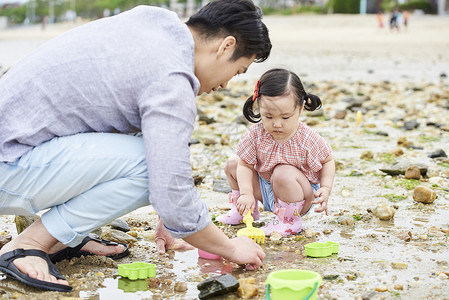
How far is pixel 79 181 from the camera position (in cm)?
258

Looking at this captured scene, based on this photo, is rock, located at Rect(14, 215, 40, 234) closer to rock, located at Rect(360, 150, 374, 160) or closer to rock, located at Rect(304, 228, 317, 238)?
rock, located at Rect(304, 228, 317, 238)

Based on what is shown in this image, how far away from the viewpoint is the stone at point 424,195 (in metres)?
3.86

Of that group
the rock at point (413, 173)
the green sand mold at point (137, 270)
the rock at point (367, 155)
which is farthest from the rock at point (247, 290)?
the rock at point (367, 155)

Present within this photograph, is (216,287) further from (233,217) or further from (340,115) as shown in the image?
(340,115)

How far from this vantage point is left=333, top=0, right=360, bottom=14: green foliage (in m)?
51.5

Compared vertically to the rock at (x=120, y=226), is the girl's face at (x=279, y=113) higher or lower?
higher

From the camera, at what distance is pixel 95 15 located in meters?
92.3

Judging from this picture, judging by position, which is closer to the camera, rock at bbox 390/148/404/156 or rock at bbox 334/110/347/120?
rock at bbox 390/148/404/156

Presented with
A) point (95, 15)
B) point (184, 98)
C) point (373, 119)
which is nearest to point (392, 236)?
point (184, 98)

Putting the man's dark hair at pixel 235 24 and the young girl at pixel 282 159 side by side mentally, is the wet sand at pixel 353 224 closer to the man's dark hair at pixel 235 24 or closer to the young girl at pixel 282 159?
the young girl at pixel 282 159

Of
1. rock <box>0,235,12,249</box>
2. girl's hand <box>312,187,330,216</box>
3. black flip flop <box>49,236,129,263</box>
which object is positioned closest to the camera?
black flip flop <box>49,236,129,263</box>

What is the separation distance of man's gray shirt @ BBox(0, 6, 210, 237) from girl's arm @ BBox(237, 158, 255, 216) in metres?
0.94

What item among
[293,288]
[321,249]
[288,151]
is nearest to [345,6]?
[288,151]

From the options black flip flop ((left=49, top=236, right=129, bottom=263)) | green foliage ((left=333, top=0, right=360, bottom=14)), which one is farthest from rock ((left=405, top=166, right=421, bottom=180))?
green foliage ((left=333, top=0, right=360, bottom=14))
